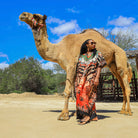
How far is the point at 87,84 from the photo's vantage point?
4.27 metres

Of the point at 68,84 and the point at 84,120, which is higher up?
the point at 68,84

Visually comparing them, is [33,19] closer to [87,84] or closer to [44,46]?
[44,46]

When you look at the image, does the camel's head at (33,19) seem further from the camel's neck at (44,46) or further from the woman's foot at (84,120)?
the woman's foot at (84,120)

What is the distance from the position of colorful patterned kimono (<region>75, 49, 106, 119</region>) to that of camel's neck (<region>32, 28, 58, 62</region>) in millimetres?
1375

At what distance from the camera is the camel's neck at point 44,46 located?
555cm

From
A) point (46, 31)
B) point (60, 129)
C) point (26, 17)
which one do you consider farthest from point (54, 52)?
point (60, 129)

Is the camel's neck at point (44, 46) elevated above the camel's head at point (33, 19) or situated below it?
below

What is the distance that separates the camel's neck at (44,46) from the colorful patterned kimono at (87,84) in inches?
54.2

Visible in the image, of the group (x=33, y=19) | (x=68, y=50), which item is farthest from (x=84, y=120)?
(x=33, y=19)

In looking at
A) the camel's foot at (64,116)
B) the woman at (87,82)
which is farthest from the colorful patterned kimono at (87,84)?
the camel's foot at (64,116)

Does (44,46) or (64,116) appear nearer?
(64,116)

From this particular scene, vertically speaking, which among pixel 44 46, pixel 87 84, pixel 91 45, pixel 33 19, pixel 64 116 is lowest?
pixel 64 116

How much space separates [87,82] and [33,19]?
295 cm

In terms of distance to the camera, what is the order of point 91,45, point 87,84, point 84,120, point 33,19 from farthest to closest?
point 33,19, point 91,45, point 87,84, point 84,120
